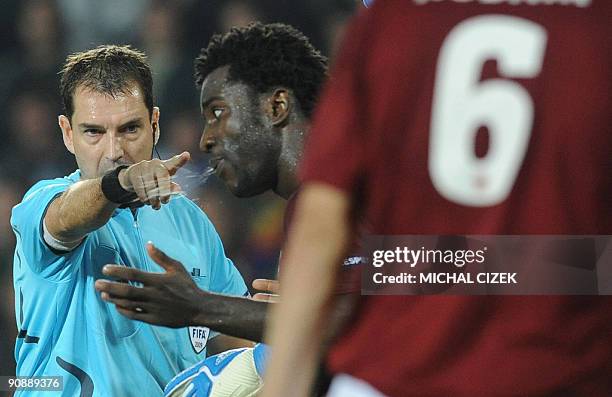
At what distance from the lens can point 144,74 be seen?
289cm

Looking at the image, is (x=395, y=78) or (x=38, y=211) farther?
(x=38, y=211)

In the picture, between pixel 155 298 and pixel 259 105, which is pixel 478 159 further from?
pixel 259 105

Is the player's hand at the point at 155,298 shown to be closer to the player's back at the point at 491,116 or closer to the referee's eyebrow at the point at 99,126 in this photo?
the referee's eyebrow at the point at 99,126

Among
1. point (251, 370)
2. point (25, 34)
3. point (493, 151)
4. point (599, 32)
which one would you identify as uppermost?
point (25, 34)

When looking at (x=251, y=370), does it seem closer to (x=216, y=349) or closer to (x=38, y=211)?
(x=216, y=349)

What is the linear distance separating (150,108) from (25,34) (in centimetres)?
39

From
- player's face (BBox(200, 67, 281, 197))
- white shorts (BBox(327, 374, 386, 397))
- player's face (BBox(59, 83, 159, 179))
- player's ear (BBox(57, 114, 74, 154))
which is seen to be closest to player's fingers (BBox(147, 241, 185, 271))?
player's face (BBox(200, 67, 281, 197))

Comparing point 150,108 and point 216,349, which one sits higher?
point 150,108

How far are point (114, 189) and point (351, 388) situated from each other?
1675 millimetres

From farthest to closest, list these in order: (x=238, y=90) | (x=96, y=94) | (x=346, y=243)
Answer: (x=96, y=94) < (x=238, y=90) < (x=346, y=243)

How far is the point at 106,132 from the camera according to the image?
2.84 metres

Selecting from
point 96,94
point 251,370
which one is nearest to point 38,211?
point 96,94

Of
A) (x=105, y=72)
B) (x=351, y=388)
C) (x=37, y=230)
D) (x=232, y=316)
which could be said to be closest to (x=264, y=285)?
(x=232, y=316)

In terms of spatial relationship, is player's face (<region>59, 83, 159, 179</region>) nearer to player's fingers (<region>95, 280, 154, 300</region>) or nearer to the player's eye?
the player's eye
